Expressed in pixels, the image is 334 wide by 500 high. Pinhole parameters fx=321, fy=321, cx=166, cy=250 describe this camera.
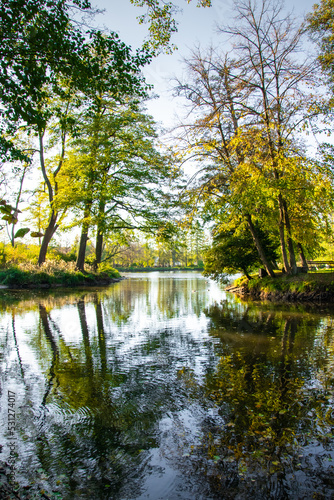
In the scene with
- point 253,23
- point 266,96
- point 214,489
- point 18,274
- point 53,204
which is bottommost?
point 214,489

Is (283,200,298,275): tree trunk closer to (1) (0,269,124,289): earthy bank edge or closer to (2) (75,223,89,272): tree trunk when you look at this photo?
(2) (75,223,89,272): tree trunk

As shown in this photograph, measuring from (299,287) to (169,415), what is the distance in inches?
535

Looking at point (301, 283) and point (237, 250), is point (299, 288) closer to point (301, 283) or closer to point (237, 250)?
point (301, 283)

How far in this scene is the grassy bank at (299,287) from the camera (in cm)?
1542

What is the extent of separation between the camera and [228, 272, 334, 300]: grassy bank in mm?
15422

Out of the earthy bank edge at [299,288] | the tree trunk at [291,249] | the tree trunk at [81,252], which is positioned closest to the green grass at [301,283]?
the earthy bank edge at [299,288]

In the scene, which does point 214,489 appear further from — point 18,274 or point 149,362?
point 18,274

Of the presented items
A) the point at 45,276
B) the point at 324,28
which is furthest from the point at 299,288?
the point at 45,276

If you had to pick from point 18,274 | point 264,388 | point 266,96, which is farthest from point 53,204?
point 264,388

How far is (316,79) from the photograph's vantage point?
1428 cm

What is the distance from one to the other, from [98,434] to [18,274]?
2204cm

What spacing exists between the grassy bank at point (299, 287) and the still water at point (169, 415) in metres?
7.90

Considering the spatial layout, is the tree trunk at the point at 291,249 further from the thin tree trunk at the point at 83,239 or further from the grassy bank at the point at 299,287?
the thin tree trunk at the point at 83,239

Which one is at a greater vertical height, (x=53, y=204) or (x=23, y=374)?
(x=53, y=204)
